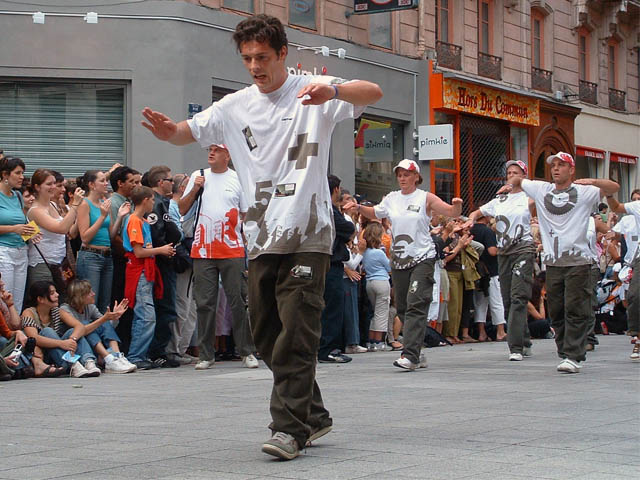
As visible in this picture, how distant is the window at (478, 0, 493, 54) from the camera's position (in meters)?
28.3

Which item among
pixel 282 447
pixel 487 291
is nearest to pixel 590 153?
pixel 487 291

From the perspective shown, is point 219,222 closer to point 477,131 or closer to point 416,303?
point 416,303

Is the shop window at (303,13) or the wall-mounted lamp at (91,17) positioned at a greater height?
the shop window at (303,13)

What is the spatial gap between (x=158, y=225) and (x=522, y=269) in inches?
160

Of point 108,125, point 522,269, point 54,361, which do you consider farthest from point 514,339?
point 108,125

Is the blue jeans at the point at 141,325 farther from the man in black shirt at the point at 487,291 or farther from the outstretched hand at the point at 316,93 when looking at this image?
the man in black shirt at the point at 487,291

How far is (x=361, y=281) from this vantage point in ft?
51.8

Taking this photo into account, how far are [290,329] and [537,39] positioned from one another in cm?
2650

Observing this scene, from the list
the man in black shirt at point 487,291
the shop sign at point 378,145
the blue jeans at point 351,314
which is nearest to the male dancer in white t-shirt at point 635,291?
the blue jeans at point 351,314

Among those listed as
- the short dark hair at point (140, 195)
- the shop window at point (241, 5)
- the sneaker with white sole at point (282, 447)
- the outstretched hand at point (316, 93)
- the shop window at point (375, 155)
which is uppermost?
the shop window at point (241, 5)

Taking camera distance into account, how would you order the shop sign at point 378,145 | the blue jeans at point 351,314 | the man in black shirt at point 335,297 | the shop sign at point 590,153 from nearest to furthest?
the man in black shirt at point 335,297 → the blue jeans at point 351,314 → the shop sign at point 378,145 → the shop sign at point 590,153

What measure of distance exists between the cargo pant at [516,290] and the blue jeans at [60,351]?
468cm

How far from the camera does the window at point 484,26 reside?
2832 centimetres

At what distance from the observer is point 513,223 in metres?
12.9
